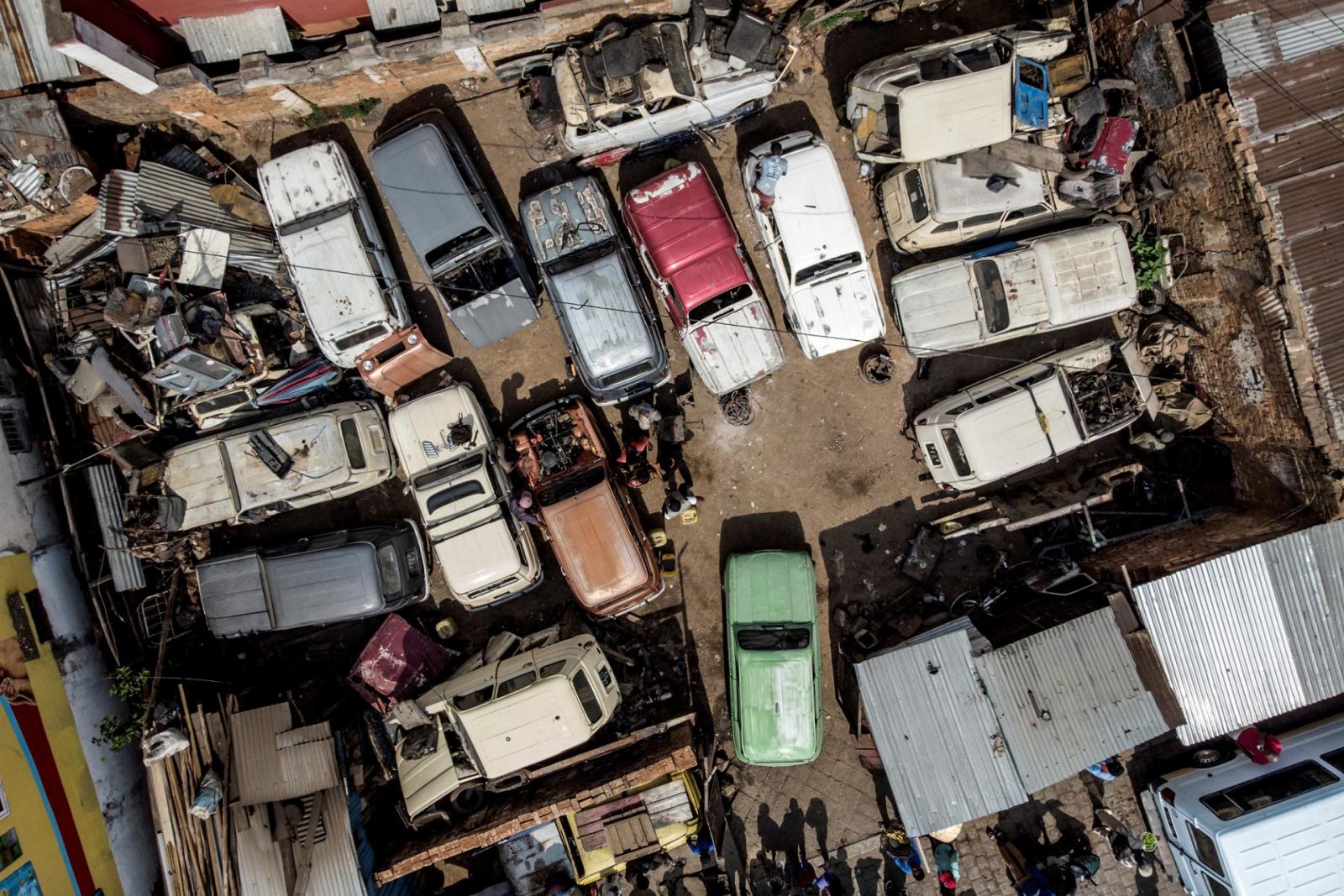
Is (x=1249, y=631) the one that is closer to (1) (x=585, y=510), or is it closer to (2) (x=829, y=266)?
(2) (x=829, y=266)

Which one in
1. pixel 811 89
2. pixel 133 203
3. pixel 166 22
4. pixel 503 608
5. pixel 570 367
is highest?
pixel 166 22

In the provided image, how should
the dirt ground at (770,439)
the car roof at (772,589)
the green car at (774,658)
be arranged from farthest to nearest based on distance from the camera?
1. the dirt ground at (770,439)
2. the car roof at (772,589)
3. the green car at (774,658)

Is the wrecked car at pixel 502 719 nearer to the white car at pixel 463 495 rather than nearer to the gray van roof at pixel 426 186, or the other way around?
the white car at pixel 463 495

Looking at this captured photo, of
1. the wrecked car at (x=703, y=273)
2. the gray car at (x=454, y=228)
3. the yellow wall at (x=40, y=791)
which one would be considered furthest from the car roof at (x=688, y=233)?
the yellow wall at (x=40, y=791)

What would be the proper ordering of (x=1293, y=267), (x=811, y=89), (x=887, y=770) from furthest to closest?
(x=811, y=89)
(x=887, y=770)
(x=1293, y=267)

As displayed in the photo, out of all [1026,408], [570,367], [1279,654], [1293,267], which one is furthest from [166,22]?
[1279,654]

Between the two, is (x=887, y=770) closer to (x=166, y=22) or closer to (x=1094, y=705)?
(x=1094, y=705)

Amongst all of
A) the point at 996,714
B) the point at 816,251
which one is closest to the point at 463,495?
the point at 816,251
